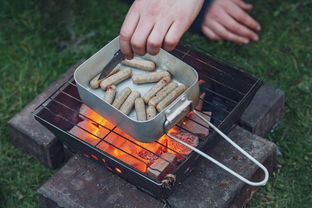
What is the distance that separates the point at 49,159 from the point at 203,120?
3.69 ft

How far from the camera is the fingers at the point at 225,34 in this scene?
411cm

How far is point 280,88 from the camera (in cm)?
383

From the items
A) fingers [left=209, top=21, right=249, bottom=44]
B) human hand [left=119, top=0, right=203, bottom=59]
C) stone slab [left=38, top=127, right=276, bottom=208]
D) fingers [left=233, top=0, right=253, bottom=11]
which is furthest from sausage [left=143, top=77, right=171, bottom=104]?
fingers [left=233, top=0, right=253, bottom=11]

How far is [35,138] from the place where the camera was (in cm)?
336

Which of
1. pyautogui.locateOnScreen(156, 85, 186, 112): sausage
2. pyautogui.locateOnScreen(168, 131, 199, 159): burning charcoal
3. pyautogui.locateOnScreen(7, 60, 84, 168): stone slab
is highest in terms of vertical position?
pyautogui.locateOnScreen(156, 85, 186, 112): sausage

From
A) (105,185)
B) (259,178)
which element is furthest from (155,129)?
(259,178)

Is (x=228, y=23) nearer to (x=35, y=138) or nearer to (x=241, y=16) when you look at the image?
(x=241, y=16)

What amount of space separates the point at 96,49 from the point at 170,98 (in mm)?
1518

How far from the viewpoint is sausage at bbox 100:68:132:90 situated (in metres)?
2.97

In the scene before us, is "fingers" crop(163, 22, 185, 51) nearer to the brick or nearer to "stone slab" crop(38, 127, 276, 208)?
"stone slab" crop(38, 127, 276, 208)

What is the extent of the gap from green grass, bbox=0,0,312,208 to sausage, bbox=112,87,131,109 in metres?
0.91

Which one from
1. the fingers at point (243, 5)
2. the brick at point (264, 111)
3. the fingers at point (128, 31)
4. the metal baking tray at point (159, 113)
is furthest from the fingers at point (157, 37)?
the fingers at point (243, 5)

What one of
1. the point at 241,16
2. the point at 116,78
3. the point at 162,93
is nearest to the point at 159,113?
the point at 162,93

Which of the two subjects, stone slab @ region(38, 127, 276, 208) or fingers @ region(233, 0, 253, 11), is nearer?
stone slab @ region(38, 127, 276, 208)
